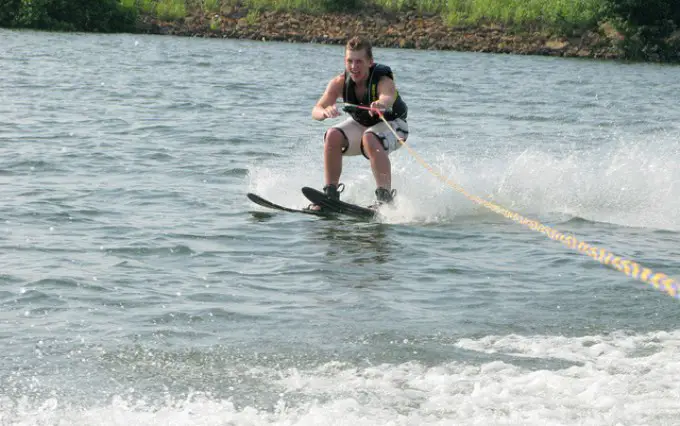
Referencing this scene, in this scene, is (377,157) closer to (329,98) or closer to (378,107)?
(378,107)

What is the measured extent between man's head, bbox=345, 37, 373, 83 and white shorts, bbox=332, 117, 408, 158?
389mm

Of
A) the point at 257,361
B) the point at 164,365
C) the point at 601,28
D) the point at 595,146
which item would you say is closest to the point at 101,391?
the point at 164,365

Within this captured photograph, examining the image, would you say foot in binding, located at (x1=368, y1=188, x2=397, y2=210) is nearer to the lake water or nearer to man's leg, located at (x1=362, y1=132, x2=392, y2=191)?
man's leg, located at (x1=362, y1=132, x2=392, y2=191)

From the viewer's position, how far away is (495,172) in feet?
31.8

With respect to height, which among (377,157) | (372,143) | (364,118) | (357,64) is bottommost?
(377,157)

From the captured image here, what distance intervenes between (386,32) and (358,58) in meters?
27.3

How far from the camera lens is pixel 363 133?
819 cm

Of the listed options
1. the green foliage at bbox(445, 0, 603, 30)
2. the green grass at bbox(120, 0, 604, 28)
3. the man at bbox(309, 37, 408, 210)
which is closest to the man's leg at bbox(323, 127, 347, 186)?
the man at bbox(309, 37, 408, 210)

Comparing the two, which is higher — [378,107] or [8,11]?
[378,107]

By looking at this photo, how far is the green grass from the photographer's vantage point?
3400cm

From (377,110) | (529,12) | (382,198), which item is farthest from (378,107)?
(529,12)

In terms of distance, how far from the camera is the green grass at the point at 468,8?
34000mm

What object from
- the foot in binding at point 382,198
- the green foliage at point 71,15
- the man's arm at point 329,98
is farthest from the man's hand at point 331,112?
the green foliage at point 71,15

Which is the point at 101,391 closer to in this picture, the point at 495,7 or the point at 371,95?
the point at 371,95
